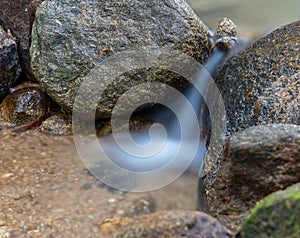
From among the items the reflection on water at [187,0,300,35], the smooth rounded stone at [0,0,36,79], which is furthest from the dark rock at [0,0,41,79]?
the reflection on water at [187,0,300,35]

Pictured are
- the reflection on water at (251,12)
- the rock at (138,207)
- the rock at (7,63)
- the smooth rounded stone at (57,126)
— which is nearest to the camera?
the rock at (138,207)

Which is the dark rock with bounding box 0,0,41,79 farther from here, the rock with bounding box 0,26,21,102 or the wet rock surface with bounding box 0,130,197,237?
the wet rock surface with bounding box 0,130,197,237

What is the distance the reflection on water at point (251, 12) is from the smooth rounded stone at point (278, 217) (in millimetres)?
4666

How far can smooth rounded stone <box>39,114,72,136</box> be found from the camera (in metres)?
4.75

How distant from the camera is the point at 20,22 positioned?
547cm

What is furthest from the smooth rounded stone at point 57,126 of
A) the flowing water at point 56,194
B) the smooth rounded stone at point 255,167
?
the smooth rounded stone at point 255,167

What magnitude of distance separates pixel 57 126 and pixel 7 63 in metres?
1.10

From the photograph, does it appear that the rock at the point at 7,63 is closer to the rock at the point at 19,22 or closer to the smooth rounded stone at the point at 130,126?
the rock at the point at 19,22

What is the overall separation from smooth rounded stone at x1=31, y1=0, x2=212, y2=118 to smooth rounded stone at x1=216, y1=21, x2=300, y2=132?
70 cm

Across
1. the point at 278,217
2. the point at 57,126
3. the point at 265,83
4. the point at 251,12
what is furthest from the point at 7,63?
the point at 251,12

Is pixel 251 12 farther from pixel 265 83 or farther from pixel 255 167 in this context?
pixel 255 167

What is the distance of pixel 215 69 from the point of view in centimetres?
530

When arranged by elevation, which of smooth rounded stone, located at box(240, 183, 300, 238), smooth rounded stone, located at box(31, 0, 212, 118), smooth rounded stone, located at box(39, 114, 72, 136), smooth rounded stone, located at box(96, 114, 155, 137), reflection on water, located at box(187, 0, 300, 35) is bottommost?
smooth rounded stone, located at box(240, 183, 300, 238)

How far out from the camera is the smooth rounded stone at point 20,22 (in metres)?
5.38
